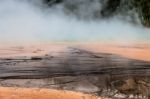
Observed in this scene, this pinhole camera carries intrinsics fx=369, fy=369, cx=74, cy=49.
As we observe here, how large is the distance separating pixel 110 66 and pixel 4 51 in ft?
6.68

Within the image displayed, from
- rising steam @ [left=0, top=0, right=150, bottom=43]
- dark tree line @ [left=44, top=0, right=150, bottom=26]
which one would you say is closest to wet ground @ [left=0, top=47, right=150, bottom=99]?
rising steam @ [left=0, top=0, right=150, bottom=43]

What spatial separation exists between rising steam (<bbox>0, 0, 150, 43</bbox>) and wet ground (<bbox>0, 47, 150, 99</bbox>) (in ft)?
9.57

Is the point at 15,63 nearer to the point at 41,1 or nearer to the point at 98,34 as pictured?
the point at 98,34

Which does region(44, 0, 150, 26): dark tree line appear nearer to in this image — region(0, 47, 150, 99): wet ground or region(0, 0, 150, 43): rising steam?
region(0, 0, 150, 43): rising steam

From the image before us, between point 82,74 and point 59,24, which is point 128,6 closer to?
point 59,24

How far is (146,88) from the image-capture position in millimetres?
4730

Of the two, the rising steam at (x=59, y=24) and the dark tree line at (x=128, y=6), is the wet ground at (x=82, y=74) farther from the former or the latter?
the dark tree line at (x=128, y=6)

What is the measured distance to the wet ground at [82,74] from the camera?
4.73 metres

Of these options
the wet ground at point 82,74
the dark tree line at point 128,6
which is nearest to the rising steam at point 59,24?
the dark tree line at point 128,6

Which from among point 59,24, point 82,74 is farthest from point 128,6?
point 82,74

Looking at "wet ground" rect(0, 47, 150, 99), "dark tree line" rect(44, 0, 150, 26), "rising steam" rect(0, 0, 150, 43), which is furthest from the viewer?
"dark tree line" rect(44, 0, 150, 26)

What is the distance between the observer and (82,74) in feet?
16.9

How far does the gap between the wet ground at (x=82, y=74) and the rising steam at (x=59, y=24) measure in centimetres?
292

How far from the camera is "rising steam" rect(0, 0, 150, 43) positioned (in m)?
9.46
